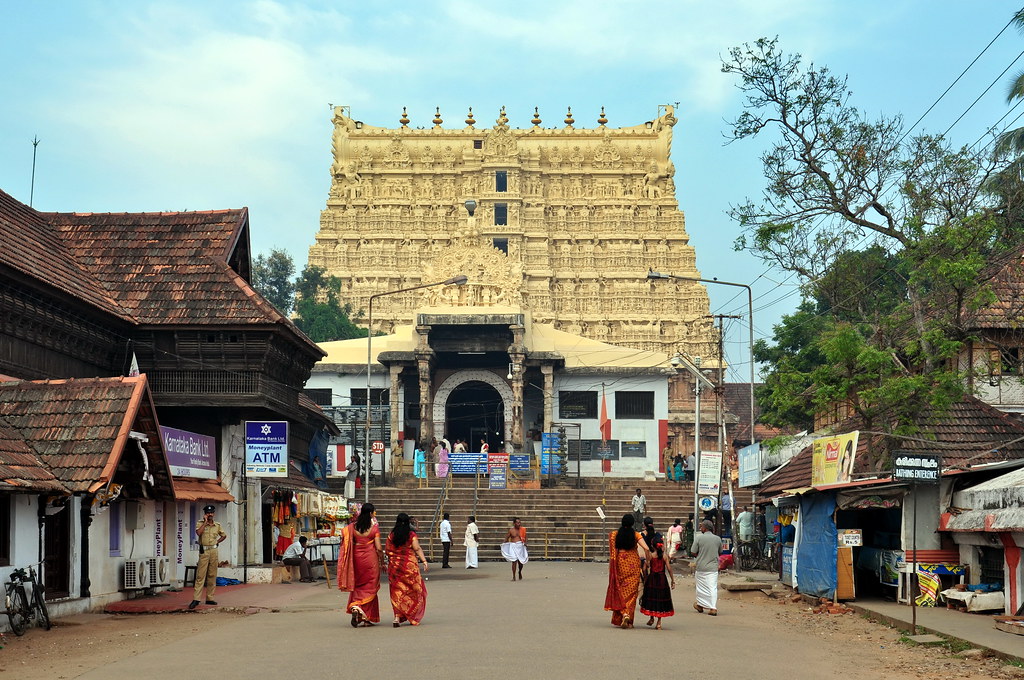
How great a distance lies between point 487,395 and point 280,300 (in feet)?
93.0

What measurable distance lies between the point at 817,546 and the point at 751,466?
1202cm

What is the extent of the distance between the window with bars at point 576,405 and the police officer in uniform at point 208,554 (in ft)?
102

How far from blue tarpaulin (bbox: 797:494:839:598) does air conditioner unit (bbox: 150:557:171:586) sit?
35.1 ft

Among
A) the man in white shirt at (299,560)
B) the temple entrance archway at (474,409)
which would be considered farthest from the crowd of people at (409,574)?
the temple entrance archway at (474,409)

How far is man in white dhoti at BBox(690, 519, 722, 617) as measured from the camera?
1744cm

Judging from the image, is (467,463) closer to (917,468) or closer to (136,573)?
(136,573)

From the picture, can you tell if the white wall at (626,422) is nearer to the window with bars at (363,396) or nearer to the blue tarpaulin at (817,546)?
the window with bars at (363,396)

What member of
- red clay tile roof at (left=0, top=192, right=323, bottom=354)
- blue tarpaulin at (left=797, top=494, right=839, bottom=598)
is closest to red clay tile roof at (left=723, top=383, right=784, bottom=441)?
red clay tile roof at (left=0, top=192, right=323, bottom=354)

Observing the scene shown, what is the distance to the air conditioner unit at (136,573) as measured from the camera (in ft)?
66.1

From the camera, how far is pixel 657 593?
1562cm

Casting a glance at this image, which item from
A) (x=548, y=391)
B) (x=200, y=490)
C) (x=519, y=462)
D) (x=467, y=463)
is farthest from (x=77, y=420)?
(x=548, y=391)

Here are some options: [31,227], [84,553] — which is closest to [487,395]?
[31,227]

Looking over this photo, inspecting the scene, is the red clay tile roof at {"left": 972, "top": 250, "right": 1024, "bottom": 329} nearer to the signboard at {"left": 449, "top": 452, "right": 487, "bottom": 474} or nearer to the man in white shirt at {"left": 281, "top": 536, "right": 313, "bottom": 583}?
the man in white shirt at {"left": 281, "top": 536, "right": 313, "bottom": 583}

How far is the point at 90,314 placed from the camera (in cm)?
2355
